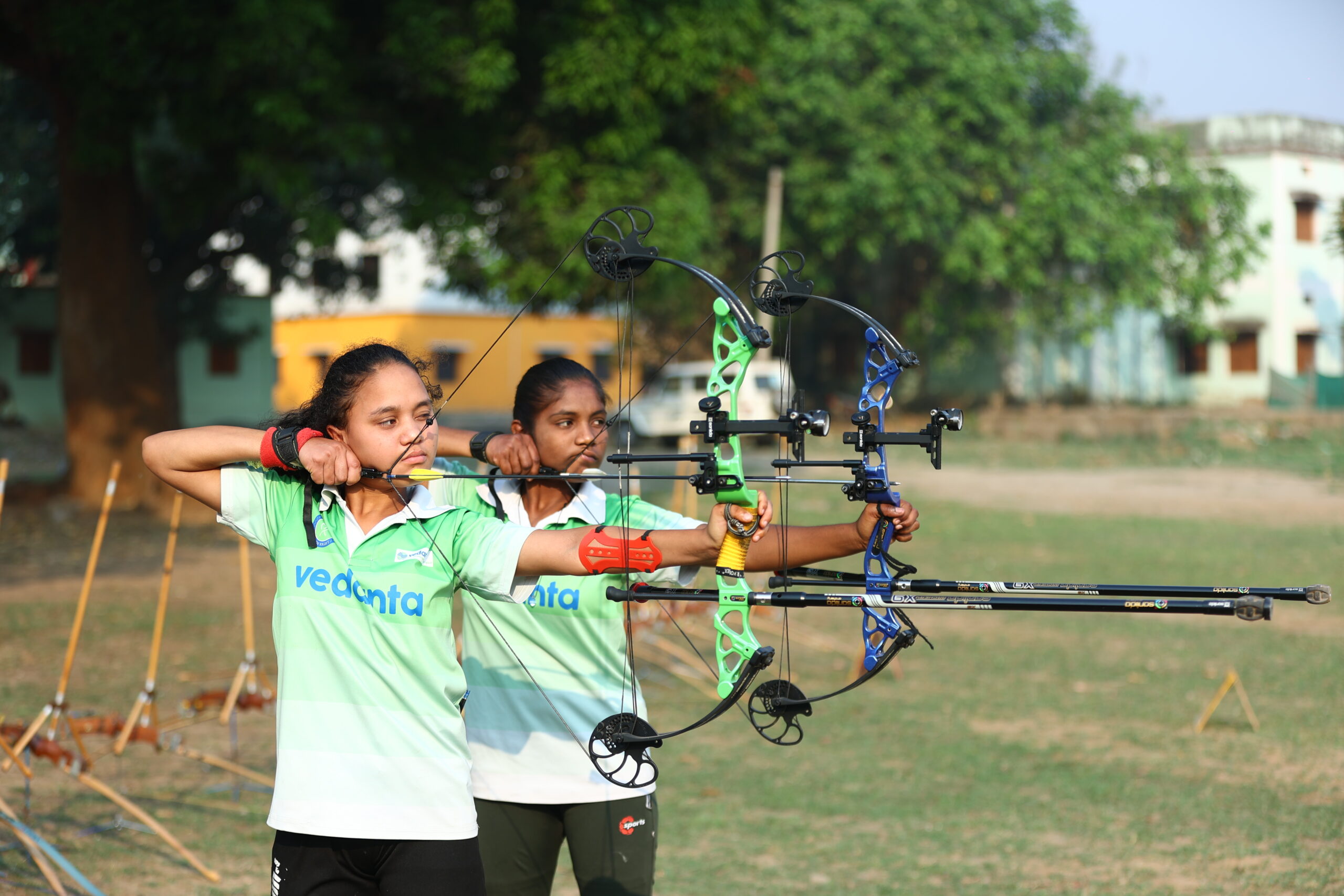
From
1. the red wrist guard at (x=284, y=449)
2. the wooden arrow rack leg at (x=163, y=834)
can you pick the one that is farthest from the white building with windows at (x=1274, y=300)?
the red wrist guard at (x=284, y=449)

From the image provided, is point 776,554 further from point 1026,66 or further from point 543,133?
point 1026,66

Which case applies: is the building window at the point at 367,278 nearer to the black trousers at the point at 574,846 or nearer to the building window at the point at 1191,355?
the building window at the point at 1191,355

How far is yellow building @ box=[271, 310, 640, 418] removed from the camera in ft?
132

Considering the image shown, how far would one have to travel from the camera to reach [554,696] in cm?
331

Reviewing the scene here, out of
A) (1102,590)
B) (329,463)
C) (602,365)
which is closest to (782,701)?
(1102,590)

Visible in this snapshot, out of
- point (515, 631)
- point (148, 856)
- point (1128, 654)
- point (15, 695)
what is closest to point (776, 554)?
point (515, 631)

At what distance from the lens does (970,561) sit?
1389cm

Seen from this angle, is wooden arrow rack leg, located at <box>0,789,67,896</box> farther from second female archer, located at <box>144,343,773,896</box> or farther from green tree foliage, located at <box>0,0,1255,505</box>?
green tree foliage, located at <box>0,0,1255,505</box>

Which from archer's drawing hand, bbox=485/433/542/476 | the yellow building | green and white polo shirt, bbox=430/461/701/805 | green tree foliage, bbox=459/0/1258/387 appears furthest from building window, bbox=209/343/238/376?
green and white polo shirt, bbox=430/461/701/805

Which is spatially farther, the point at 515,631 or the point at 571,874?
the point at 571,874

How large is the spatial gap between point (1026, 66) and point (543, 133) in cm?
1797

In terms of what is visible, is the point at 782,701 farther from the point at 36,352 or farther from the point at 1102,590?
the point at 36,352

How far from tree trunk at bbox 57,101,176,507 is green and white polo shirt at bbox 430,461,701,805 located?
42.1 feet

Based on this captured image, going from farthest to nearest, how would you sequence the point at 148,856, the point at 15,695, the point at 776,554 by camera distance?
the point at 15,695
the point at 148,856
the point at 776,554
